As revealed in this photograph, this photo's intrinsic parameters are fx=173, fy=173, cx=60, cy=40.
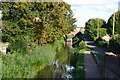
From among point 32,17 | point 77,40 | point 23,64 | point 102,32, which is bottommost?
point 23,64

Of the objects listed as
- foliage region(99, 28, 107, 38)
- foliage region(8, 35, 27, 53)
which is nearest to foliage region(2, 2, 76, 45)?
foliage region(8, 35, 27, 53)

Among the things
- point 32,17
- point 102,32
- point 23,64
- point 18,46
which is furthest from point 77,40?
point 23,64

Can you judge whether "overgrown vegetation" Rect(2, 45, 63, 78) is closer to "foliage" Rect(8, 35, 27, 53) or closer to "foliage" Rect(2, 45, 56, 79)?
"foliage" Rect(2, 45, 56, 79)

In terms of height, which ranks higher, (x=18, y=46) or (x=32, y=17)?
(x=32, y=17)

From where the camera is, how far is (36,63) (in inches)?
572

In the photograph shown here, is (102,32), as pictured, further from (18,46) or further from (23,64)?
(23,64)

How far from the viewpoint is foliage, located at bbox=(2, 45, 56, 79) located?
1074cm

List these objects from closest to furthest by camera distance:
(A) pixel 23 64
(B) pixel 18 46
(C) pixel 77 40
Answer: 1. (A) pixel 23 64
2. (B) pixel 18 46
3. (C) pixel 77 40

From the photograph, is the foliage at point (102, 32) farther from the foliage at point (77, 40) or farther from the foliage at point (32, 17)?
the foliage at point (32, 17)

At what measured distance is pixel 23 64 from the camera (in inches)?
490

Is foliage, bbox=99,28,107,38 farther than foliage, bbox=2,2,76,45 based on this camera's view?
Yes

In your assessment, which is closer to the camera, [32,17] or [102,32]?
[32,17]

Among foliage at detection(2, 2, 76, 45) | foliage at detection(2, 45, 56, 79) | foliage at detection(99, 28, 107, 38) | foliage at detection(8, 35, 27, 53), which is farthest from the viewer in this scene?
foliage at detection(99, 28, 107, 38)

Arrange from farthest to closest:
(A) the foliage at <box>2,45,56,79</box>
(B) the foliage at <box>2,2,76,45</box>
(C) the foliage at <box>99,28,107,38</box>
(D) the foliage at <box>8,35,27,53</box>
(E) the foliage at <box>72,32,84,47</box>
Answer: (C) the foliage at <box>99,28,107,38</box> < (E) the foliage at <box>72,32,84,47</box> < (B) the foliage at <box>2,2,76,45</box> < (D) the foliage at <box>8,35,27,53</box> < (A) the foliage at <box>2,45,56,79</box>
